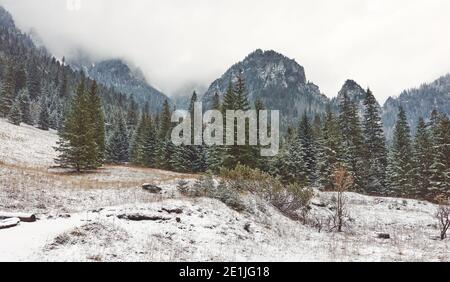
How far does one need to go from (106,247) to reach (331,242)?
1123 cm

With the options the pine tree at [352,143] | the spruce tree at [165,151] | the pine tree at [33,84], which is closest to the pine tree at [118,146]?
the spruce tree at [165,151]

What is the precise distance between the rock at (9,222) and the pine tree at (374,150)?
47126mm

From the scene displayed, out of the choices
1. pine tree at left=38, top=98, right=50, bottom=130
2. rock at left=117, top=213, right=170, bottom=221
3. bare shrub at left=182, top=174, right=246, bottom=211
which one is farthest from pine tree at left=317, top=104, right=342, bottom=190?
pine tree at left=38, top=98, right=50, bottom=130

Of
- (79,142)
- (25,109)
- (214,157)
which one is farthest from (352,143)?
(25,109)

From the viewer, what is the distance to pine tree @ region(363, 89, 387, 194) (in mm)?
52500

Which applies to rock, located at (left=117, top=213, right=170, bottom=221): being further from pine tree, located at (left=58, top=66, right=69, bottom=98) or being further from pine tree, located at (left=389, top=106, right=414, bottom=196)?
pine tree, located at (left=58, top=66, right=69, bottom=98)

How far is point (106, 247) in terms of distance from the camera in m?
12.2

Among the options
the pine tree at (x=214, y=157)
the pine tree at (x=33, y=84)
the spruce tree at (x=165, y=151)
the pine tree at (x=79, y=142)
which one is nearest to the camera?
the pine tree at (x=79, y=142)

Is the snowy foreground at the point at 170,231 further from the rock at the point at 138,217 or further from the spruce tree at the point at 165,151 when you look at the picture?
the spruce tree at the point at 165,151

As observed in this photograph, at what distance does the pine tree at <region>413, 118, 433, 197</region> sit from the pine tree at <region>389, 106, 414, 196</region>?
765mm

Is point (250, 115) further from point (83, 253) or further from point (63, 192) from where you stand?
point (83, 253)

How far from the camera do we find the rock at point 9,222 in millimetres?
12769

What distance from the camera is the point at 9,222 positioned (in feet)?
42.8
